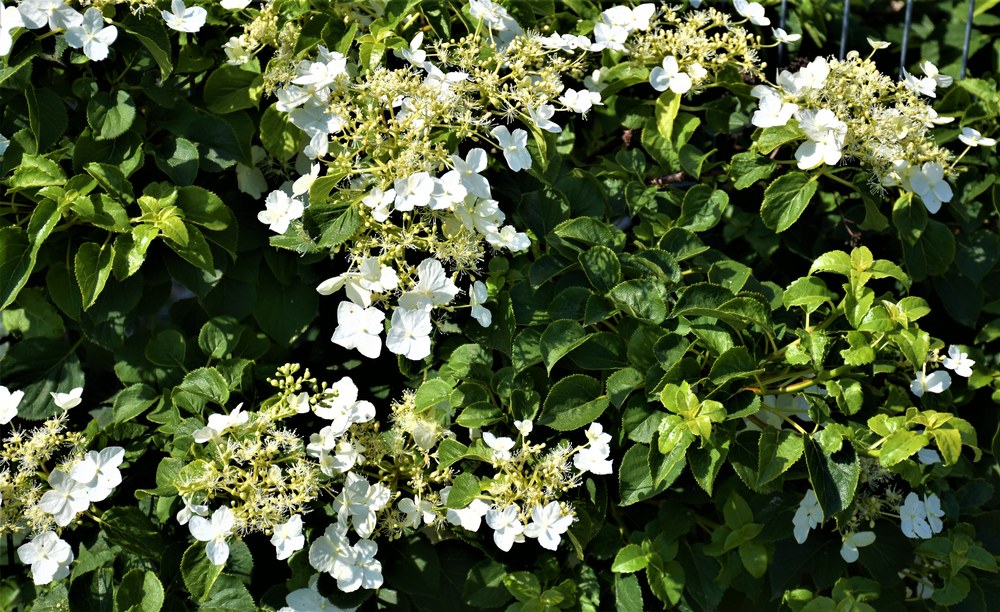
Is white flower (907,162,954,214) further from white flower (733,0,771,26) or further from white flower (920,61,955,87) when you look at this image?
white flower (733,0,771,26)

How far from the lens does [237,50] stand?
6.37ft

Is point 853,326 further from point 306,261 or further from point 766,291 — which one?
point 306,261

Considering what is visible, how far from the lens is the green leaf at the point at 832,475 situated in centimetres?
174

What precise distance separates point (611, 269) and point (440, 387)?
39 cm

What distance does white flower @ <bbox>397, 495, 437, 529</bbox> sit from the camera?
1755 mm

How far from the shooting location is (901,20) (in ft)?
9.10

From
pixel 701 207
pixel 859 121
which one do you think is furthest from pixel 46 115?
pixel 859 121

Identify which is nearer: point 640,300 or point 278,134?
point 640,300

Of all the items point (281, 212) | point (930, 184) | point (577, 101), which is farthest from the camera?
point (930, 184)

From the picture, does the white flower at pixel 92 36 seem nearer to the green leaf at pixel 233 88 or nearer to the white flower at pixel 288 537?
the green leaf at pixel 233 88

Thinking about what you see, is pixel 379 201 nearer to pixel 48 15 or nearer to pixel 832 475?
pixel 48 15

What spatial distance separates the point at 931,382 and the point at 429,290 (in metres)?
0.96

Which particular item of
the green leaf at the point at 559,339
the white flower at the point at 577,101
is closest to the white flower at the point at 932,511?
the green leaf at the point at 559,339

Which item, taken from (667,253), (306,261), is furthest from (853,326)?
(306,261)
